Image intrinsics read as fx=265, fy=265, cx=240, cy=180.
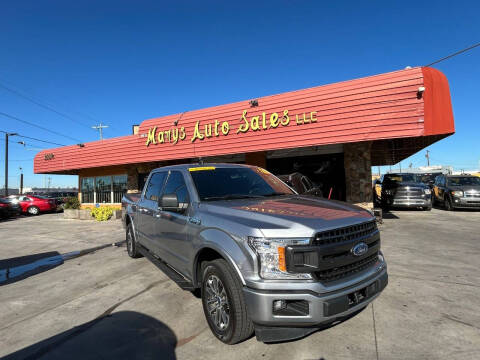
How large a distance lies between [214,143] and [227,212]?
8.64 meters

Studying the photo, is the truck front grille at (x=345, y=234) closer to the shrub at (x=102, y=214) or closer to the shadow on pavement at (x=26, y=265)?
the shadow on pavement at (x=26, y=265)

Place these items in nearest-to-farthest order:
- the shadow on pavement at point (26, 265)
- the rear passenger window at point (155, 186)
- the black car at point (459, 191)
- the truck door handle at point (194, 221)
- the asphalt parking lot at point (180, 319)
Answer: the asphalt parking lot at point (180, 319), the truck door handle at point (194, 221), the rear passenger window at point (155, 186), the shadow on pavement at point (26, 265), the black car at point (459, 191)

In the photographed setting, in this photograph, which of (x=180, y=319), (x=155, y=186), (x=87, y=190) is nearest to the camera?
(x=180, y=319)

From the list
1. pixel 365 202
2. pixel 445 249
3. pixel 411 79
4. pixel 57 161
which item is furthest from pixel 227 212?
pixel 57 161

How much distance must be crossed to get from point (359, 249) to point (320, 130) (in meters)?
7.00

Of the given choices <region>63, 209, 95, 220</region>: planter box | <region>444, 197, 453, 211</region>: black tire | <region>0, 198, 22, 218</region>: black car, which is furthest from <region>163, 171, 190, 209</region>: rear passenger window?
<region>0, 198, 22, 218</region>: black car

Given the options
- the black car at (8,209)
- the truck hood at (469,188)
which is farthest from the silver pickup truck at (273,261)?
the black car at (8,209)

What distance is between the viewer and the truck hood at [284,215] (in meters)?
2.12

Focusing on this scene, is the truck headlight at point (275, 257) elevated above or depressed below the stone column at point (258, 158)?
below

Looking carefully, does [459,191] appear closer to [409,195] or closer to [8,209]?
[409,195]

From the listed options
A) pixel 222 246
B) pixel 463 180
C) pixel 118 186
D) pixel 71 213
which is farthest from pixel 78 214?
pixel 463 180

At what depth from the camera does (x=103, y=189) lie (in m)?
18.7

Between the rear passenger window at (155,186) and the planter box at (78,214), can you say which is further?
the planter box at (78,214)

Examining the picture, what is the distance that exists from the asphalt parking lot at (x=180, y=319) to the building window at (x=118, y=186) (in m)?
12.9
